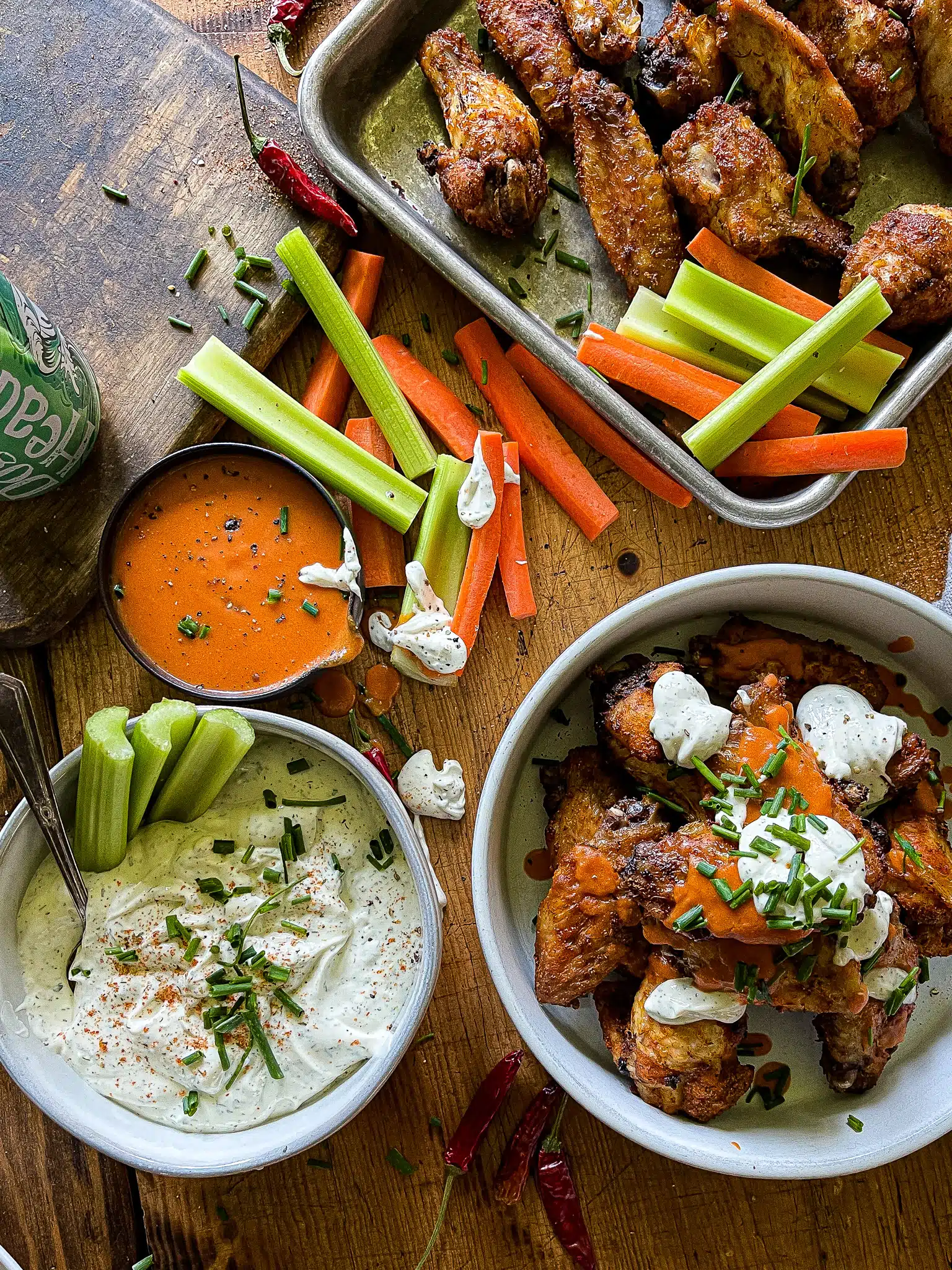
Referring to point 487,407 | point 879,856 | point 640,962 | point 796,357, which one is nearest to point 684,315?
point 796,357

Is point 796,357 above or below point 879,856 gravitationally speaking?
above

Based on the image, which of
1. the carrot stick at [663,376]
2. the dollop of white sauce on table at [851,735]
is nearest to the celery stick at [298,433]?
the carrot stick at [663,376]

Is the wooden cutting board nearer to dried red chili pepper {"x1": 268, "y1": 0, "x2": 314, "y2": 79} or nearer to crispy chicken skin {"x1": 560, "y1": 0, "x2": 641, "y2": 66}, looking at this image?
dried red chili pepper {"x1": 268, "y1": 0, "x2": 314, "y2": 79}

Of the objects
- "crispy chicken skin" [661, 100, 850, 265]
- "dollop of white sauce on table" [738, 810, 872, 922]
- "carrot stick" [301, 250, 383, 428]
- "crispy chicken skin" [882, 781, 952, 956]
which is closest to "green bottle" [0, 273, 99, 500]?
"carrot stick" [301, 250, 383, 428]

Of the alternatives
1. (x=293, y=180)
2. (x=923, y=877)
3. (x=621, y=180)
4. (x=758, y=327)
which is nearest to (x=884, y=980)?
(x=923, y=877)

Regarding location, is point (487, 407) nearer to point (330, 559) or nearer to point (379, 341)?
point (379, 341)

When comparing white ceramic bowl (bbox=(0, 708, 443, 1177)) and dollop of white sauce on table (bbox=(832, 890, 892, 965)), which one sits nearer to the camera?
dollop of white sauce on table (bbox=(832, 890, 892, 965))
